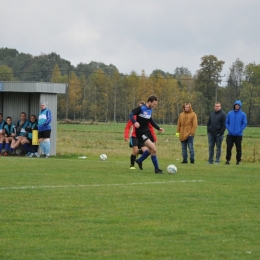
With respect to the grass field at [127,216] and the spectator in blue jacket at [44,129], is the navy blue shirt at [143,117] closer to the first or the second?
the grass field at [127,216]

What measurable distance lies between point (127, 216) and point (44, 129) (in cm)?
1472

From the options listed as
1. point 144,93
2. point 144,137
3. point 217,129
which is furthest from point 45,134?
point 144,93

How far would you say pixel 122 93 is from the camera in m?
129

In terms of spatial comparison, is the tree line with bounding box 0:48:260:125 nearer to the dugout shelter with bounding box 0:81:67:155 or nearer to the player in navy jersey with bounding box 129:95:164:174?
the dugout shelter with bounding box 0:81:67:155

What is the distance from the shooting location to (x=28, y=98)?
87.7 ft

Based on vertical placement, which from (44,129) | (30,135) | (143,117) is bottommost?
(30,135)

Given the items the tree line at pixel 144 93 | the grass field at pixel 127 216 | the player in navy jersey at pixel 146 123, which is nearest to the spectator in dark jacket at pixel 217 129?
the player in navy jersey at pixel 146 123

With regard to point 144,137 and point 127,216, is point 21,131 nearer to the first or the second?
point 144,137

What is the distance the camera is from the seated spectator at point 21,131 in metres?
24.5

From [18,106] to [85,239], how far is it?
1941cm

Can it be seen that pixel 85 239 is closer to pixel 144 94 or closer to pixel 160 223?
pixel 160 223

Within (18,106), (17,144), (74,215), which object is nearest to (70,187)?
(74,215)

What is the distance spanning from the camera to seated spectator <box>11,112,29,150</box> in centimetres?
2455

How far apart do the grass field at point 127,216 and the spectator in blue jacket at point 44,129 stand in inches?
313
